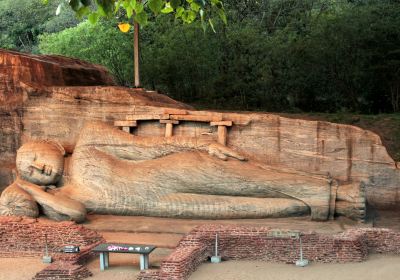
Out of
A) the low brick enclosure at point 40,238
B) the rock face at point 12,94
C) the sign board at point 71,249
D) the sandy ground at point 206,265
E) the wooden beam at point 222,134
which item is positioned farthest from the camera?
the rock face at point 12,94

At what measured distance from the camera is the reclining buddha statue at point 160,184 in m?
10.9

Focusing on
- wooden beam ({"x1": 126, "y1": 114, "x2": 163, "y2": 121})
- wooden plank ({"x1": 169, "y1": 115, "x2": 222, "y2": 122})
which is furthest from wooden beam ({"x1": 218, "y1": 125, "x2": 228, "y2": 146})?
wooden beam ({"x1": 126, "y1": 114, "x2": 163, "y2": 121})

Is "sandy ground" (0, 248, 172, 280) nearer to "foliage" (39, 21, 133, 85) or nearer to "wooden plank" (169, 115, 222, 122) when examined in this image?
"wooden plank" (169, 115, 222, 122)

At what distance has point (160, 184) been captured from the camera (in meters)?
11.4

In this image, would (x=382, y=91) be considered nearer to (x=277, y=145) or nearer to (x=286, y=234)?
(x=277, y=145)

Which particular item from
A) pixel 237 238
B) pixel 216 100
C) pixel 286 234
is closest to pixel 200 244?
pixel 237 238

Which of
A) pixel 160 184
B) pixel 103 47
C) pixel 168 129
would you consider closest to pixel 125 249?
pixel 160 184

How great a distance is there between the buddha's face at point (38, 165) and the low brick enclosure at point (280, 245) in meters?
3.87

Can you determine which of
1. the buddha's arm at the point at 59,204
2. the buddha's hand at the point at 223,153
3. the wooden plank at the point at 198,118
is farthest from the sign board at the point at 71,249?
the wooden plank at the point at 198,118

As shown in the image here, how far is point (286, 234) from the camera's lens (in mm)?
9023

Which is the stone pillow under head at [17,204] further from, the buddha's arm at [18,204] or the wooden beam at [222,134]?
the wooden beam at [222,134]

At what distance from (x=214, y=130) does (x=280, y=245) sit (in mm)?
3639

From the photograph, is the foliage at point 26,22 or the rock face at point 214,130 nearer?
the rock face at point 214,130

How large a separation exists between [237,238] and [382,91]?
13337 mm
